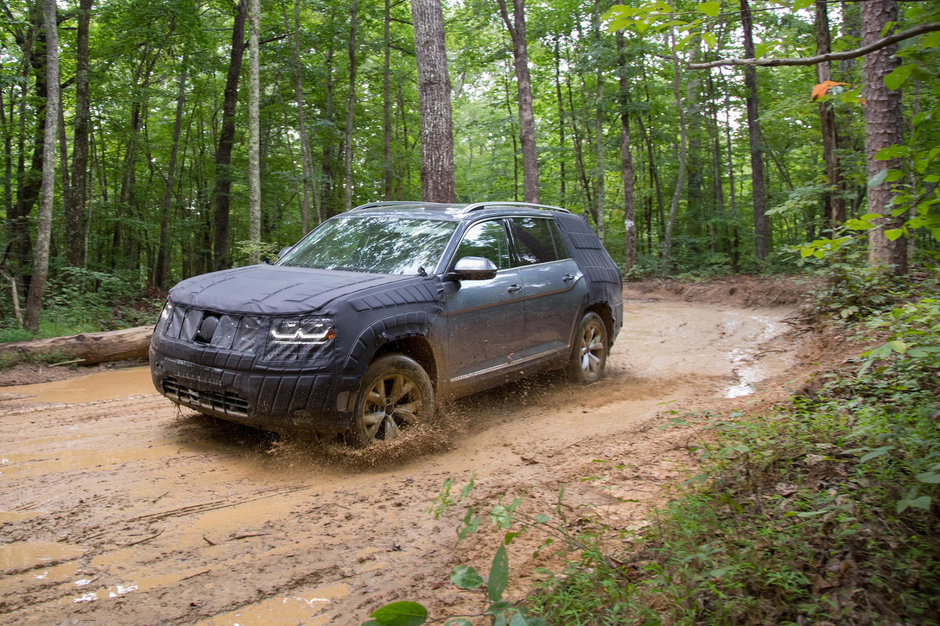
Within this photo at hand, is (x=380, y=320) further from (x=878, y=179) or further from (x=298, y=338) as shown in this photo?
(x=878, y=179)

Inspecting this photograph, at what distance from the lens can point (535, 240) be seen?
679 cm

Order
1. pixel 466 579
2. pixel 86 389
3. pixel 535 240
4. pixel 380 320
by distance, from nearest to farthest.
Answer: pixel 466 579 < pixel 380 320 < pixel 535 240 < pixel 86 389

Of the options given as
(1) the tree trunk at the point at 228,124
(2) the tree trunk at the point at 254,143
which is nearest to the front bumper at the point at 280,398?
(2) the tree trunk at the point at 254,143

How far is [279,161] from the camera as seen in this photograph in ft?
80.6

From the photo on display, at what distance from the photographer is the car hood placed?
4531 mm

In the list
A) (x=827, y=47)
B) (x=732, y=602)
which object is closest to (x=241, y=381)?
(x=732, y=602)

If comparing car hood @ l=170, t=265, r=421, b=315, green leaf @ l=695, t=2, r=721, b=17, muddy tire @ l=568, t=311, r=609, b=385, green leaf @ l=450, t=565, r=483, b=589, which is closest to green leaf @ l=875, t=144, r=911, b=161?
green leaf @ l=695, t=2, r=721, b=17

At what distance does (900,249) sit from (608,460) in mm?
6153

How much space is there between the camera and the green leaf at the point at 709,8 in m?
2.64

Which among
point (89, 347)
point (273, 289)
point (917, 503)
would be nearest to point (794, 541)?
point (917, 503)

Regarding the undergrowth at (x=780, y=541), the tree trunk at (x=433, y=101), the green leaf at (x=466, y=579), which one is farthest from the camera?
the tree trunk at (x=433, y=101)

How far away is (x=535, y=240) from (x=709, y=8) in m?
4.17

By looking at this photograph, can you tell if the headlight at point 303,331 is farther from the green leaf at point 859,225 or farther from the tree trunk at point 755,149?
the tree trunk at point 755,149

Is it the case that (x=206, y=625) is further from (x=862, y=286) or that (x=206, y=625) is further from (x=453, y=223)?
(x=862, y=286)
